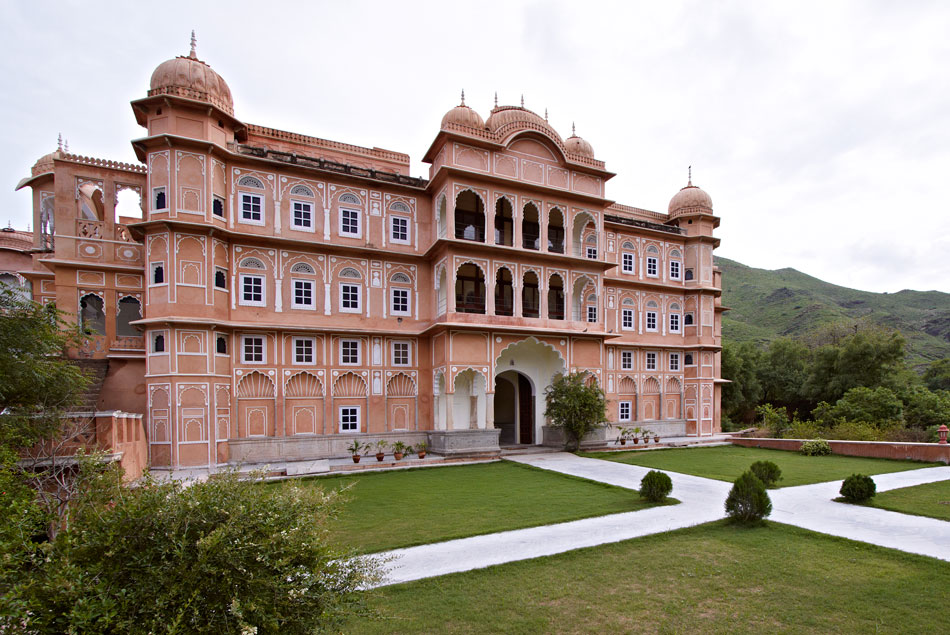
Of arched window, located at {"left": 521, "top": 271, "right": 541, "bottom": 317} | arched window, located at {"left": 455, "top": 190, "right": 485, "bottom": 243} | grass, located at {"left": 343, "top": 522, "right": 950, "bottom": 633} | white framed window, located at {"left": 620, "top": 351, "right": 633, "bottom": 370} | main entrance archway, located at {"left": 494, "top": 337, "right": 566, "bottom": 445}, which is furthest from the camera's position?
white framed window, located at {"left": 620, "top": 351, "right": 633, "bottom": 370}

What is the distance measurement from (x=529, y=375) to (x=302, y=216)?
1244 cm

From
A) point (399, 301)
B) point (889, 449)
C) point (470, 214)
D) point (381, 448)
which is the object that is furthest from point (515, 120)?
point (889, 449)

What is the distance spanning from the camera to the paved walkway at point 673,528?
7379 mm

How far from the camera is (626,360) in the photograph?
89.7 ft

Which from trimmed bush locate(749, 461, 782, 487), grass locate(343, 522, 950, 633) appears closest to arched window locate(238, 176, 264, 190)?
grass locate(343, 522, 950, 633)

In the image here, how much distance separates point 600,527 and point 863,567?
12.8ft

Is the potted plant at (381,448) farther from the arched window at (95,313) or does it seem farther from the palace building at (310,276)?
the arched window at (95,313)

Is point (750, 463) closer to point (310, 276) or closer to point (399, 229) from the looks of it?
point (399, 229)

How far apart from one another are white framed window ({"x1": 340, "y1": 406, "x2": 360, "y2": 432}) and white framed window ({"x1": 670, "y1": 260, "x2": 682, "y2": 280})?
20104mm

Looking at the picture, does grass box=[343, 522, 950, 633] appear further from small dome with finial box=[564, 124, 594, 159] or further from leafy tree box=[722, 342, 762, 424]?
leafy tree box=[722, 342, 762, 424]

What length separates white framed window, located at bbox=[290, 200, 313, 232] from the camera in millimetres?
19500

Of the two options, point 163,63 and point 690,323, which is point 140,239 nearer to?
point 163,63

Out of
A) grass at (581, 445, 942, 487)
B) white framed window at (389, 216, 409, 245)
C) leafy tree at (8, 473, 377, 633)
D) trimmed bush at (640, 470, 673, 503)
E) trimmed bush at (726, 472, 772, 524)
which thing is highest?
white framed window at (389, 216, 409, 245)

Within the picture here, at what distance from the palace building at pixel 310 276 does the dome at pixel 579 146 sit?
7cm
